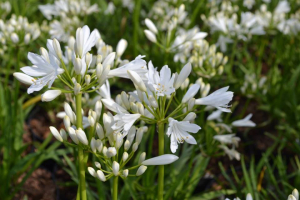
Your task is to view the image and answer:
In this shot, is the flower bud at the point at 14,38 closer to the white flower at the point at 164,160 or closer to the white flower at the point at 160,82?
the white flower at the point at 160,82

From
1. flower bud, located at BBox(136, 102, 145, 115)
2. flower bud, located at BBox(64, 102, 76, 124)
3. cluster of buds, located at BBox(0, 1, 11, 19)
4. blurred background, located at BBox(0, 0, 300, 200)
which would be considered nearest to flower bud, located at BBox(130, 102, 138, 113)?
flower bud, located at BBox(136, 102, 145, 115)

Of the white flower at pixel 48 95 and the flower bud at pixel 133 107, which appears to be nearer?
the white flower at pixel 48 95

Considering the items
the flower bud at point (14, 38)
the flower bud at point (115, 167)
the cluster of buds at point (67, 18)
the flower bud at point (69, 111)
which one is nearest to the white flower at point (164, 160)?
the flower bud at point (115, 167)

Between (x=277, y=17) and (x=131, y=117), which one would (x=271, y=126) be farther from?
(x=131, y=117)

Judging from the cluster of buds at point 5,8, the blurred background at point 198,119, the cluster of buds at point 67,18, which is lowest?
the blurred background at point 198,119

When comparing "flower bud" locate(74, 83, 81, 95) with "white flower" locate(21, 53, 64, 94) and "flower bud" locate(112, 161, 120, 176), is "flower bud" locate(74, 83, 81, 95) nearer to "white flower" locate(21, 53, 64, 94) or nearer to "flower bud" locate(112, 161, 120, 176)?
"white flower" locate(21, 53, 64, 94)

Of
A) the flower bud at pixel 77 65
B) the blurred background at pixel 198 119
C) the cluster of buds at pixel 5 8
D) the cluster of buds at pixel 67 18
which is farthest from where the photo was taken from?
the cluster of buds at pixel 5 8

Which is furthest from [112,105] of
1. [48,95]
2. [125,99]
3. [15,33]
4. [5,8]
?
[5,8]

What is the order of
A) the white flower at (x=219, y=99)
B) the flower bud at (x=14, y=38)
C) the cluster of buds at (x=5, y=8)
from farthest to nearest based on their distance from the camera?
the cluster of buds at (x=5, y=8), the flower bud at (x=14, y=38), the white flower at (x=219, y=99)
